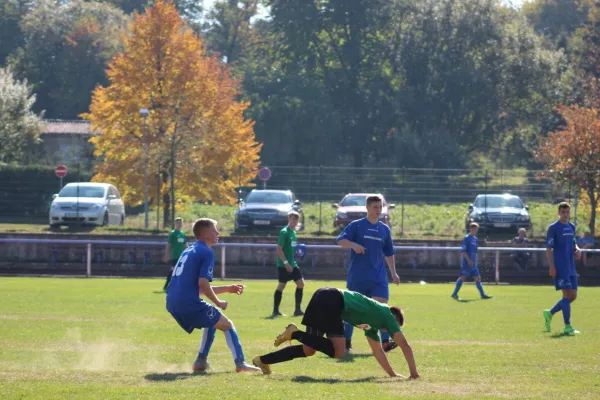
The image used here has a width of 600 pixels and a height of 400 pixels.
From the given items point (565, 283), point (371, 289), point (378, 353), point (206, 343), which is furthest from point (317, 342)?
point (565, 283)

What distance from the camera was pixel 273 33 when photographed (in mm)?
71438

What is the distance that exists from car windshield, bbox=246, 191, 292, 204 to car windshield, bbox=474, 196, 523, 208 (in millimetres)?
7361

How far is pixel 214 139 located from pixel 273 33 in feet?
98.2

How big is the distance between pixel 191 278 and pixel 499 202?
94.7 feet

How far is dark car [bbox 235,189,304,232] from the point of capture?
3731cm

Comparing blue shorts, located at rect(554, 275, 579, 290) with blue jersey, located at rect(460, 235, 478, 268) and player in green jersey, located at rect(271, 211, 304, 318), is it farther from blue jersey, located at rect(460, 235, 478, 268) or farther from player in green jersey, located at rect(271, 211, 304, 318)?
blue jersey, located at rect(460, 235, 478, 268)

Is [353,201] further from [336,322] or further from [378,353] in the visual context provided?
[336,322]

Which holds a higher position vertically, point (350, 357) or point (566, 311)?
point (566, 311)

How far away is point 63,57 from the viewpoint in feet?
260

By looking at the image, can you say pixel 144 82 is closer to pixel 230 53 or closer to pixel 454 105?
pixel 454 105

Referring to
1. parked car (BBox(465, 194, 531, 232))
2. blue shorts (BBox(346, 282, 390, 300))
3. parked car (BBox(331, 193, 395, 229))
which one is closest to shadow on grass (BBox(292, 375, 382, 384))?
blue shorts (BBox(346, 282, 390, 300))

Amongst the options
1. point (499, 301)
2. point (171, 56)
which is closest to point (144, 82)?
point (171, 56)

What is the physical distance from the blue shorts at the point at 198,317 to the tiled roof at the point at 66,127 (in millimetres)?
54720

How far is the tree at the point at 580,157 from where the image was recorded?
38.1m
